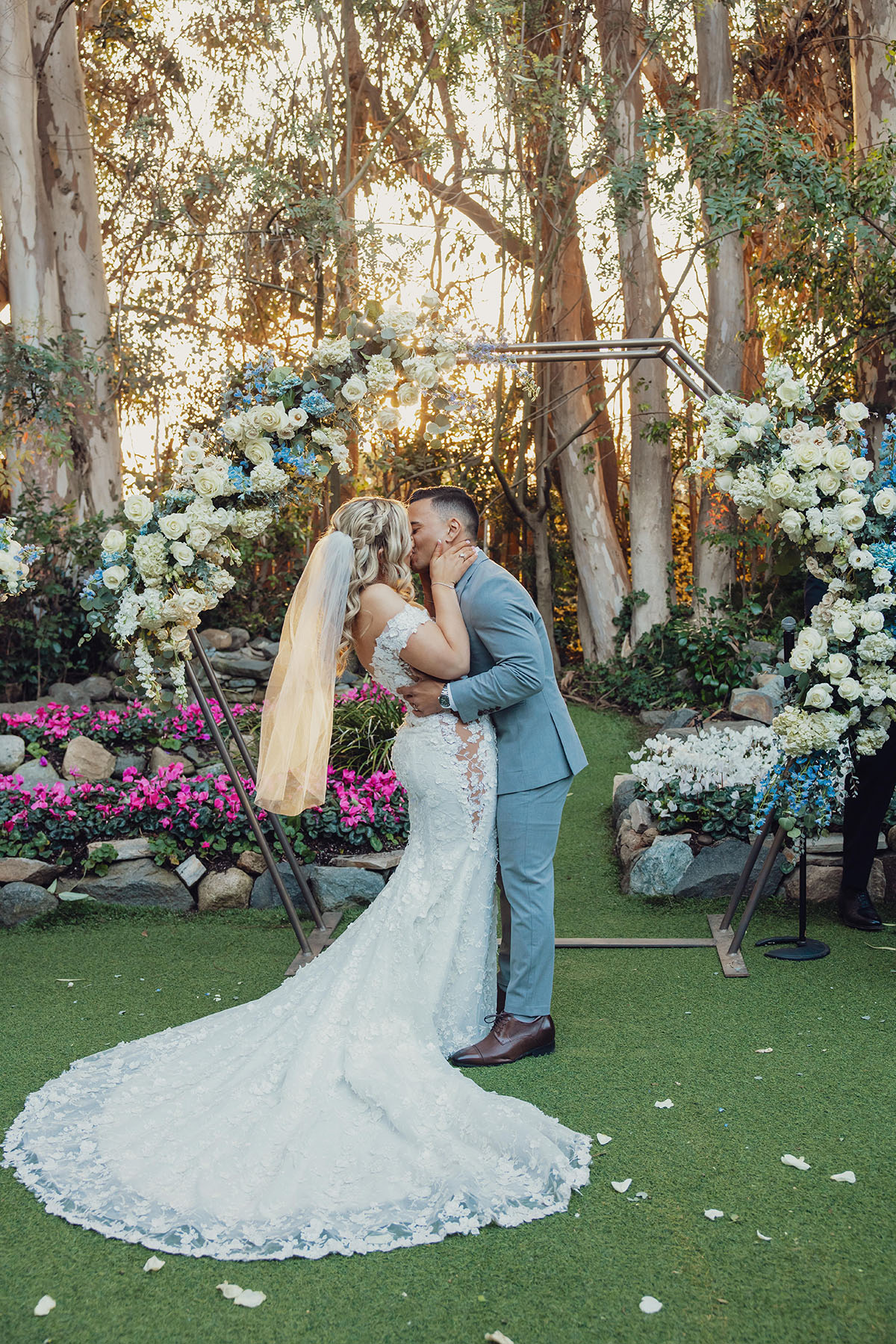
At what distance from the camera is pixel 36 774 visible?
6.24 metres

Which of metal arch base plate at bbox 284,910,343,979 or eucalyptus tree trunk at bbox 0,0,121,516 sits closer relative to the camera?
metal arch base plate at bbox 284,910,343,979

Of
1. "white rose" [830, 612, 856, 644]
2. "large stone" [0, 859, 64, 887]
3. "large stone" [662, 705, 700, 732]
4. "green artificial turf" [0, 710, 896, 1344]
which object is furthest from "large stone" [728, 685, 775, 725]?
"large stone" [0, 859, 64, 887]

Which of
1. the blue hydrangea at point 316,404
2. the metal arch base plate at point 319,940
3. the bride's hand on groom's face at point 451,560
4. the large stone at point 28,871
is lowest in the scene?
the metal arch base plate at point 319,940

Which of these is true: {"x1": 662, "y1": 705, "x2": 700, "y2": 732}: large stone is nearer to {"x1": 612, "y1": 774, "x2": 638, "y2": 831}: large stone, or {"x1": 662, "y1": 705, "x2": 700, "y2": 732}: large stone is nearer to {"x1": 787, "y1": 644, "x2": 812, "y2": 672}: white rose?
{"x1": 612, "y1": 774, "x2": 638, "y2": 831}: large stone

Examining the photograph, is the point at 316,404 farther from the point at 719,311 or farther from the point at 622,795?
the point at 719,311

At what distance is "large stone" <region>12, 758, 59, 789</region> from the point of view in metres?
6.19

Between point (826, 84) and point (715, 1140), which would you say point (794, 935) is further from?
point (826, 84)

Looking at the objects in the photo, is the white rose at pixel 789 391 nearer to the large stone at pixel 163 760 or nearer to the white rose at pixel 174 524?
the white rose at pixel 174 524

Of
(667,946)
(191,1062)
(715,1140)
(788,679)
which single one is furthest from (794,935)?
(191,1062)

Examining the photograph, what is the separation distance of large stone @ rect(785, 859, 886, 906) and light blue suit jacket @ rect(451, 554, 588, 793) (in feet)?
6.40

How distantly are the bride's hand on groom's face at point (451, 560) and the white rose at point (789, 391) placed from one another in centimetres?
123

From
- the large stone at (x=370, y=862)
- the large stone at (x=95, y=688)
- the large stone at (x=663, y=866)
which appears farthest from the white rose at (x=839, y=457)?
the large stone at (x=95, y=688)

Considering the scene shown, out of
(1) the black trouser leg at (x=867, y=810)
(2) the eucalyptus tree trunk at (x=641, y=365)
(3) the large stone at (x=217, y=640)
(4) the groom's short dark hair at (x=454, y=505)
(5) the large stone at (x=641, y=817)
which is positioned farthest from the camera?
(2) the eucalyptus tree trunk at (x=641, y=365)

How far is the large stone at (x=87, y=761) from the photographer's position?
6297mm
